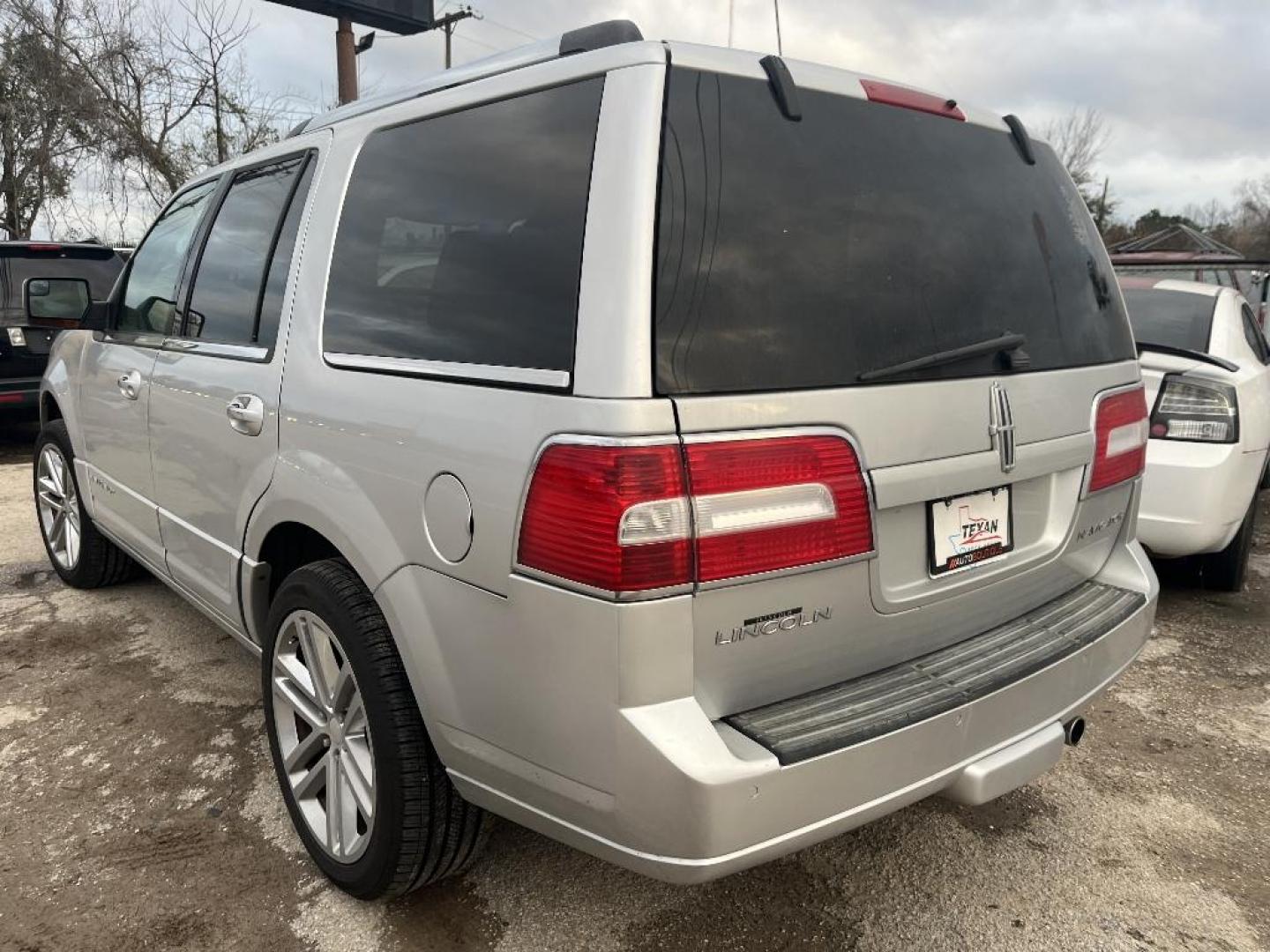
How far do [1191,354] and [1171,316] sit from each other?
71 cm

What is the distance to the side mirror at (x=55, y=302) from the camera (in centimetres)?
428

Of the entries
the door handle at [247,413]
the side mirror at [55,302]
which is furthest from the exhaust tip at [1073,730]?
the side mirror at [55,302]

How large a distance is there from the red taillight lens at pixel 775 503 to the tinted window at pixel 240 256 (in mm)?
1500

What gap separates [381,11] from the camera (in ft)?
40.4

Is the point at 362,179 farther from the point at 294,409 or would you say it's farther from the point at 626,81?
the point at 626,81

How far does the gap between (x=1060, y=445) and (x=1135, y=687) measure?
1.92 metres

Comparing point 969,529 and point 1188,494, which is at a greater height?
point 969,529

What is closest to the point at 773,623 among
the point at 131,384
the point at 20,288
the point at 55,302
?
the point at 131,384

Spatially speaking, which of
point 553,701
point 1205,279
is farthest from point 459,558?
point 1205,279

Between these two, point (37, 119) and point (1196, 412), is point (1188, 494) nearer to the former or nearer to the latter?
point (1196, 412)

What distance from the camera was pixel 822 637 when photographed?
1741mm

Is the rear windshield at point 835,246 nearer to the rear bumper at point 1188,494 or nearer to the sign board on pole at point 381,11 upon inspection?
the rear bumper at point 1188,494

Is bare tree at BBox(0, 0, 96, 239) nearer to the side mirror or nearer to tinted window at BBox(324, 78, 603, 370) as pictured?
the side mirror

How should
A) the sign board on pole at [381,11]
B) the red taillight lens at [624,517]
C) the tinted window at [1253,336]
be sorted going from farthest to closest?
1. the sign board on pole at [381,11]
2. the tinted window at [1253,336]
3. the red taillight lens at [624,517]
